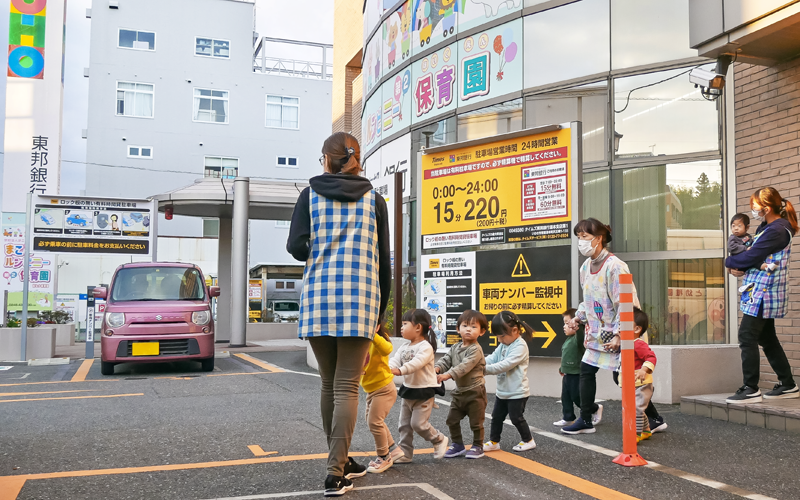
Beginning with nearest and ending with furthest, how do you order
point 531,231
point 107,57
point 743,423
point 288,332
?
point 743,423 < point 531,231 < point 288,332 < point 107,57

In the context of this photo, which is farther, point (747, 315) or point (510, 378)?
point (747, 315)

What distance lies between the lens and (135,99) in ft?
110

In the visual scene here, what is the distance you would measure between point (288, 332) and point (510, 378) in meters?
15.8

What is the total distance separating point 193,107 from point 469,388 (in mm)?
32502

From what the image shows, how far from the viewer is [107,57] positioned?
3319cm

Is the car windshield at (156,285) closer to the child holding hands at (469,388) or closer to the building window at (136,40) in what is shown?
the child holding hands at (469,388)

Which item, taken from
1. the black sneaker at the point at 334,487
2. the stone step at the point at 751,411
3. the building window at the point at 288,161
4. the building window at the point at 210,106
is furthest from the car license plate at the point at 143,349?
the building window at the point at 288,161

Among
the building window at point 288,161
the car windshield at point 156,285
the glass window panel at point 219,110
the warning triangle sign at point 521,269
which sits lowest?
the car windshield at point 156,285

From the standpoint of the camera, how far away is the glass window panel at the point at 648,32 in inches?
352

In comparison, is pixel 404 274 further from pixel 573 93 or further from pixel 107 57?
pixel 107 57

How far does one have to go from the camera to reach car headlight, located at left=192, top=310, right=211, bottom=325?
35.9ft

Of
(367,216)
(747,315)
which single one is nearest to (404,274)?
(747,315)

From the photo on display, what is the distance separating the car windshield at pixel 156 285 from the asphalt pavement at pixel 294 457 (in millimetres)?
3743

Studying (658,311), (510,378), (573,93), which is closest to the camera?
(510,378)
